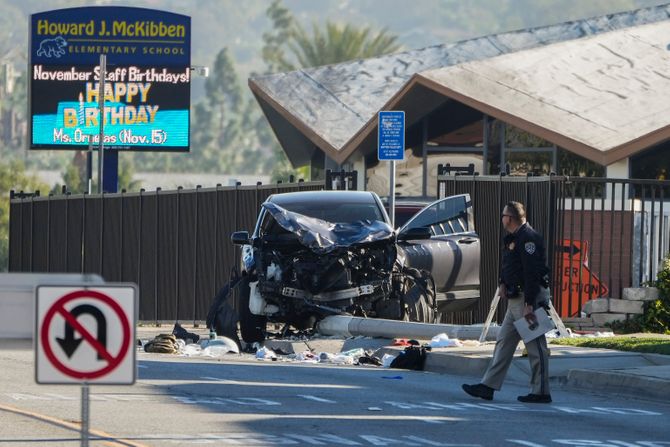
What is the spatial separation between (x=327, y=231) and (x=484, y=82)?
18.7m

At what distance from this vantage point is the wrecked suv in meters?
22.0

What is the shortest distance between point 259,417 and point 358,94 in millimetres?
37330

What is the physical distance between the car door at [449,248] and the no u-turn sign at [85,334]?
14637mm

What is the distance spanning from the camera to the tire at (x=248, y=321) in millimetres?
22766

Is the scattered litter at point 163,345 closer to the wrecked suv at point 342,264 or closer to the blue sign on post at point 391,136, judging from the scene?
the wrecked suv at point 342,264

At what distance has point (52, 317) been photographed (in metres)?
8.86

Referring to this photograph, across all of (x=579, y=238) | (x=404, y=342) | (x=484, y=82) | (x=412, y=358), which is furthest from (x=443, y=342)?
(x=484, y=82)

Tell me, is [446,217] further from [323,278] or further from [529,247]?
[529,247]

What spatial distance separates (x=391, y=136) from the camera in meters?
24.0

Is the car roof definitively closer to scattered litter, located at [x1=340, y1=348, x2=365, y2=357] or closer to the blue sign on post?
the blue sign on post

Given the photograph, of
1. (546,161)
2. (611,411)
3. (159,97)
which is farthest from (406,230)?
(159,97)

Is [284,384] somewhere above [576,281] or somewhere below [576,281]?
below

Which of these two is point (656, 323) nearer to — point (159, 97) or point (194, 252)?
point (194, 252)

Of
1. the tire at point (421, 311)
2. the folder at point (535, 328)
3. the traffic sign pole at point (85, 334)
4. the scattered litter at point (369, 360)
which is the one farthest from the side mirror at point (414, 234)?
the traffic sign pole at point (85, 334)
